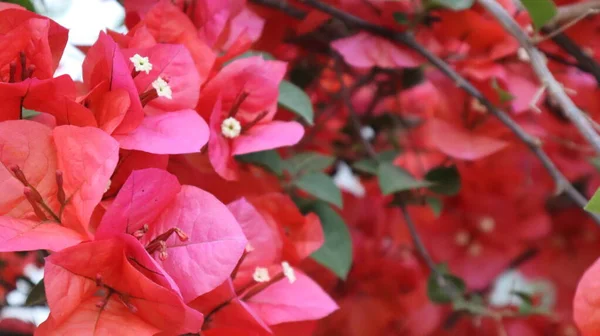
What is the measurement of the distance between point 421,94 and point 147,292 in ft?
2.75

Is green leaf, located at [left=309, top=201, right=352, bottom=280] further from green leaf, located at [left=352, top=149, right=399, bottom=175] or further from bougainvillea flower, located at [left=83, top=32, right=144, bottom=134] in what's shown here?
bougainvillea flower, located at [left=83, top=32, right=144, bottom=134]

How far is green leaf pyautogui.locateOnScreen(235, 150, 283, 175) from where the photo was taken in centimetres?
60

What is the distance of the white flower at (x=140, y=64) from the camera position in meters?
0.46

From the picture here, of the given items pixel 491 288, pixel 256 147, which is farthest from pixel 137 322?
pixel 491 288

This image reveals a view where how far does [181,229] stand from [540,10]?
401 mm

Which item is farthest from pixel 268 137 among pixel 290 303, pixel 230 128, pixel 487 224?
pixel 487 224

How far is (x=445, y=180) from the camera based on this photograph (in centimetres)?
73

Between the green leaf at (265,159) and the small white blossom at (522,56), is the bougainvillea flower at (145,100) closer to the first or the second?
the green leaf at (265,159)

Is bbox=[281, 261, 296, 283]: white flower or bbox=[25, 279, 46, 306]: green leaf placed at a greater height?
bbox=[281, 261, 296, 283]: white flower

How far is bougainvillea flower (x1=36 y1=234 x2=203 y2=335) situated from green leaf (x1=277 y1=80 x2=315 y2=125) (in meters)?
0.23

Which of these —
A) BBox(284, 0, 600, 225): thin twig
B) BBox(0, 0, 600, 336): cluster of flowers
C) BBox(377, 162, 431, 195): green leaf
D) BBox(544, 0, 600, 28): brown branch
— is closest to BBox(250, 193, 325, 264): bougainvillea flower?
BBox(0, 0, 600, 336): cluster of flowers

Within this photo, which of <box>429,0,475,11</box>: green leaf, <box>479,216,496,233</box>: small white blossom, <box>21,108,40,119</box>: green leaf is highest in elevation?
<box>429,0,475,11</box>: green leaf

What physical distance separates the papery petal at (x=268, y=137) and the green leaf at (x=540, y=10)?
26 cm

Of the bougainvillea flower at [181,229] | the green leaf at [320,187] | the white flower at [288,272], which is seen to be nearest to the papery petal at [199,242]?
the bougainvillea flower at [181,229]
